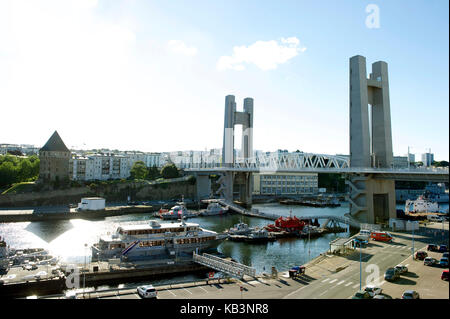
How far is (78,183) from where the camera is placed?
1597 inches

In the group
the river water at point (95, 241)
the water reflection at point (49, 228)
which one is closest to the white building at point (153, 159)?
the river water at point (95, 241)

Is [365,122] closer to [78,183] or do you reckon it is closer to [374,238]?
[374,238]

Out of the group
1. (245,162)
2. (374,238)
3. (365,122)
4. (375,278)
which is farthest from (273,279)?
(245,162)

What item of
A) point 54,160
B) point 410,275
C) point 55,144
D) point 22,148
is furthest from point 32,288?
point 22,148

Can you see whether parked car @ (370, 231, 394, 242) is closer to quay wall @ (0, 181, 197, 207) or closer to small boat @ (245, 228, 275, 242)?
small boat @ (245, 228, 275, 242)

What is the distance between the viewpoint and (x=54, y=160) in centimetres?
3894

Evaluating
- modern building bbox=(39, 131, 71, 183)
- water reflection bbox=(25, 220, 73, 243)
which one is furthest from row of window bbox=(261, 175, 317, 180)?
water reflection bbox=(25, 220, 73, 243)

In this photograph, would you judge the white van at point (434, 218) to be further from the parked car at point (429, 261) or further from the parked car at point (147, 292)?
the parked car at point (147, 292)

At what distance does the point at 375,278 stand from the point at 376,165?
19351 millimetres

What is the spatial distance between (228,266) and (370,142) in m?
20.9

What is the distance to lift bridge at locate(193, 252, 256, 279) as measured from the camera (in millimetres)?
12836

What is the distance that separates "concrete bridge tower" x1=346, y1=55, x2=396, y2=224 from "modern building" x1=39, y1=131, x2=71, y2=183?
31463 millimetres

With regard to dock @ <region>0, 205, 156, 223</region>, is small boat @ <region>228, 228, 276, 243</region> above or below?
below
